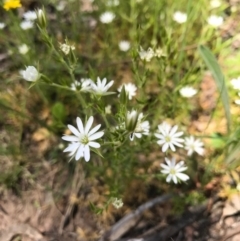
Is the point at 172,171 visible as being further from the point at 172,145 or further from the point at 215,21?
the point at 215,21

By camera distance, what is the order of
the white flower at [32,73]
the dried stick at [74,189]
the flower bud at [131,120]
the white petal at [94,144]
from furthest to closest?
the dried stick at [74,189] → the white flower at [32,73] → the white petal at [94,144] → the flower bud at [131,120]

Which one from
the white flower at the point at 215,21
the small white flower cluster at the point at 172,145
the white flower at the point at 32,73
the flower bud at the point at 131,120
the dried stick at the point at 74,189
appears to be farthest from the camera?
the white flower at the point at 215,21

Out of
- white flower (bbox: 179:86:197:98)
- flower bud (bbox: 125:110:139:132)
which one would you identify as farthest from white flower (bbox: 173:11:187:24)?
flower bud (bbox: 125:110:139:132)

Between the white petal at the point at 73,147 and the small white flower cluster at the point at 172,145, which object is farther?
the small white flower cluster at the point at 172,145

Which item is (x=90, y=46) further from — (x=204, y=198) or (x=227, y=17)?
(x=204, y=198)

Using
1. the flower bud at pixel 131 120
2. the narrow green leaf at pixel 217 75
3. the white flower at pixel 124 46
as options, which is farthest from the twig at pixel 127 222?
the white flower at pixel 124 46

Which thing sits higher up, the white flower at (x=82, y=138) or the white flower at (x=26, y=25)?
the white flower at (x=26, y=25)

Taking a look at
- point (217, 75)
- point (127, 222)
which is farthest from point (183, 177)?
point (217, 75)

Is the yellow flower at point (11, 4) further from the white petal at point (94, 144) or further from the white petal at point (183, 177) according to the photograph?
the white petal at point (183, 177)

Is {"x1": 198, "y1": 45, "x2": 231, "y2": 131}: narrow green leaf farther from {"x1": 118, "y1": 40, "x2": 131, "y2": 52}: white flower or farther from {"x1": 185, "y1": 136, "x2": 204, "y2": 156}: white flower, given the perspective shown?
{"x1": 118, "y1": 40, "x2": 131, "y2": 52}: white flower
